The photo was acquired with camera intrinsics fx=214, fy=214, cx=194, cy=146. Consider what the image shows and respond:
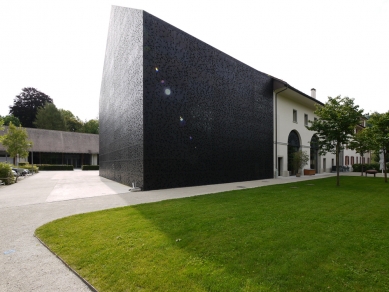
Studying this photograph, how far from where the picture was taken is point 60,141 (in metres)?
40.9

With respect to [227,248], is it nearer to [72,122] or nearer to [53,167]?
[53,167]

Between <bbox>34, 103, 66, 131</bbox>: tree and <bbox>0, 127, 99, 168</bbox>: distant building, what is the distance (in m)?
12.9

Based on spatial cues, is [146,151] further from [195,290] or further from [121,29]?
[121,29]

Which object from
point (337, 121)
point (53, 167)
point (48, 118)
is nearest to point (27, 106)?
point (48, 118)

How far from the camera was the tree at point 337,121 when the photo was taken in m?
12.7

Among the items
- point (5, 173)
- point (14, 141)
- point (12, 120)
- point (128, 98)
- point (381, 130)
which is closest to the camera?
point (128, 98)

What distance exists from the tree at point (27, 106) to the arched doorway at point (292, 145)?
60.3m

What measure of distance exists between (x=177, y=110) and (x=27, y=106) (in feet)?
198

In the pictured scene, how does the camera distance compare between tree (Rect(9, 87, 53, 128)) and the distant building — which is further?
tree (Rect(9, 87, 53, 128))

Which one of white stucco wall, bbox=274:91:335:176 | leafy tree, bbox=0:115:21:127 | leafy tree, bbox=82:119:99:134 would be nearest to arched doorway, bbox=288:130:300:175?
white stucco wall, bbox=274:91:335:176

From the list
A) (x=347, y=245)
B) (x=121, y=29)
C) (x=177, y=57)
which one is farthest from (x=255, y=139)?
(x=347, y=245)

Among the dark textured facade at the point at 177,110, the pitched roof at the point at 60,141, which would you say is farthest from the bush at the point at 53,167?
the dark textured facade at the point at 177,110

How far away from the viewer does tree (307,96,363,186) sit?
12745 millimetres

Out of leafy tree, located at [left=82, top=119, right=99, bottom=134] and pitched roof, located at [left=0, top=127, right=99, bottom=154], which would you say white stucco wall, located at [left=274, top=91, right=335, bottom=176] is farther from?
leafy tree, located at [left=82, top=119, right=99, bottom=134]
